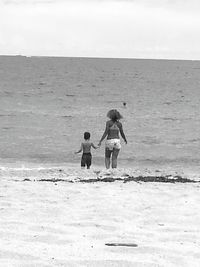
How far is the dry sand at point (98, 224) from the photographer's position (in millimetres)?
5203

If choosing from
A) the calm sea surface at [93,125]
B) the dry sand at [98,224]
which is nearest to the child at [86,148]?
the dry sand at [98,224]

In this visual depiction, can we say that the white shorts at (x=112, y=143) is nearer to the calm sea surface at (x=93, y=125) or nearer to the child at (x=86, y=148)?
the child at (x=86, y=148)

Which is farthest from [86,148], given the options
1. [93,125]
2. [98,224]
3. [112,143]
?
[93,125]

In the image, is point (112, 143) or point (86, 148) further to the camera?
point (86, 148)

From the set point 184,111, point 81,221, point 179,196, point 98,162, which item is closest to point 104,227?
point 81,221

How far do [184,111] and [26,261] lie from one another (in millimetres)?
38374

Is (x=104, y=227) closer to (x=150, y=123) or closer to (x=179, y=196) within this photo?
(x=179, y=196)

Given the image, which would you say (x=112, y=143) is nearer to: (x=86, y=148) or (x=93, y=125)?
(x=86, y=148)

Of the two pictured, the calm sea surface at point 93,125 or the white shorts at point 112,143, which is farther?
the calm sea surface at point 93,125

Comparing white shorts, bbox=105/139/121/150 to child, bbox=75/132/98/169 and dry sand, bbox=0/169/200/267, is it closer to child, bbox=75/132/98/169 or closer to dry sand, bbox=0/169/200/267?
child, bbox=75/132/98/169

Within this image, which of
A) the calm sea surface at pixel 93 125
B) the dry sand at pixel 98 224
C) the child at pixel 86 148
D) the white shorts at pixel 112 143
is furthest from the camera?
the calm sea surface at pixel 93 125

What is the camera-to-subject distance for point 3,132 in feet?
93.5

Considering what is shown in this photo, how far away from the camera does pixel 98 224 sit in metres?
6.49

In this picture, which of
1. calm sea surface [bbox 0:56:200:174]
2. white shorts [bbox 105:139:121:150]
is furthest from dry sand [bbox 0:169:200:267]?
calm sea surface [bbox 0:56:200:174]
